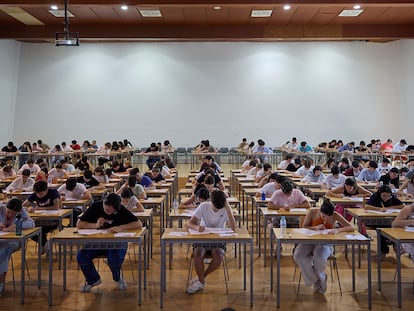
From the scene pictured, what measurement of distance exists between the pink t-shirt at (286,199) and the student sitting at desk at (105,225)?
2.27m

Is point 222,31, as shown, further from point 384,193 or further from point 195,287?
point 195,287

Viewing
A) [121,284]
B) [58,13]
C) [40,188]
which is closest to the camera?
[121,284]

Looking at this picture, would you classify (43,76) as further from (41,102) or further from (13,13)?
(13,13)

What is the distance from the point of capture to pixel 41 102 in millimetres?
21266

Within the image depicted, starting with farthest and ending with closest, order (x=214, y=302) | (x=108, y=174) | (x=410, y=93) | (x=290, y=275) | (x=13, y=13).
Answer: (x=410, y=93), (x=13, y=13), (x=108, y=174), (x=290, y=275), (x=214, y=302)

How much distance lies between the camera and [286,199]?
6383mm

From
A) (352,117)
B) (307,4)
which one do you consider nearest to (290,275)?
(307,4)

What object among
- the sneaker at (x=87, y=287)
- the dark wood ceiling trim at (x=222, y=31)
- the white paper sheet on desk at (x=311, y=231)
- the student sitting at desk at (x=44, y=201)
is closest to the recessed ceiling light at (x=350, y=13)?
the dark wood ceiling trim at (x=222, y=31)

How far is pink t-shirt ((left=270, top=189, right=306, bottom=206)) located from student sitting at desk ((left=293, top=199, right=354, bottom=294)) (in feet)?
4.34

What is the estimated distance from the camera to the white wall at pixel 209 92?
826 inches

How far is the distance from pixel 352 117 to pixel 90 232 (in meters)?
18.8

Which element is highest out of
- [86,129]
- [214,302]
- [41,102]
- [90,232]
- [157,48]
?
[157,48]

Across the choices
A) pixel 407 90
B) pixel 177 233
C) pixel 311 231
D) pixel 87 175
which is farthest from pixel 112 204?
pixel 407 90

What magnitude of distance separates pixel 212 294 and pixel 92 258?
57.2 inches
